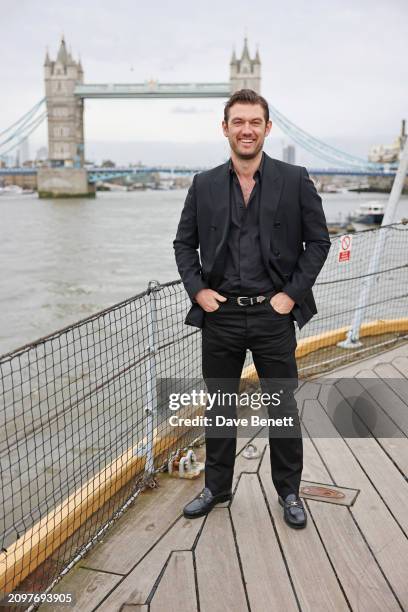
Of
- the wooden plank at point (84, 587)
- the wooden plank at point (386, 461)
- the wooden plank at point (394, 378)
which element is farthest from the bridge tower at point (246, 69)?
the wooden plank at point (84, 587)

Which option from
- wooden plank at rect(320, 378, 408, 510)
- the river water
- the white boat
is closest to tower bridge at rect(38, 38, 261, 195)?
the river water

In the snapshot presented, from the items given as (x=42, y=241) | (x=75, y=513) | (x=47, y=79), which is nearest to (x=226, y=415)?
(x=75, y=513)

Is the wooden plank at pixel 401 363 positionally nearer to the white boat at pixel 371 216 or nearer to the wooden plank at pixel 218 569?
the wooden plank at pixel 218 569

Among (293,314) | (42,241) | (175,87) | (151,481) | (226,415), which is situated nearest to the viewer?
(293,314)

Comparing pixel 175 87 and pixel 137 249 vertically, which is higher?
pixel 175 87

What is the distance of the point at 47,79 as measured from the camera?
70.2 metres

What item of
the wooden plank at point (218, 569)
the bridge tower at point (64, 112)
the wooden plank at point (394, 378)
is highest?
the bridge tower at point (64, 112)

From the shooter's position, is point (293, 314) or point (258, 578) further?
point (293, 314)

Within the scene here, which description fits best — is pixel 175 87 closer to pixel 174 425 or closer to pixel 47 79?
pixel 47 79

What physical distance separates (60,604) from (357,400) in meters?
1.94

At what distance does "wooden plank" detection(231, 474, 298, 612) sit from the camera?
5.80 feet

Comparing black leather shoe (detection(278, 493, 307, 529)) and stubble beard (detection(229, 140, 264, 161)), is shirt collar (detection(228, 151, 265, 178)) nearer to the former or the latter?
stubble beard (detection(229, 140, 264, 161))

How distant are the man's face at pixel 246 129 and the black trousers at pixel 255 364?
489 millimetres

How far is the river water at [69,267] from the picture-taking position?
10977 mm
